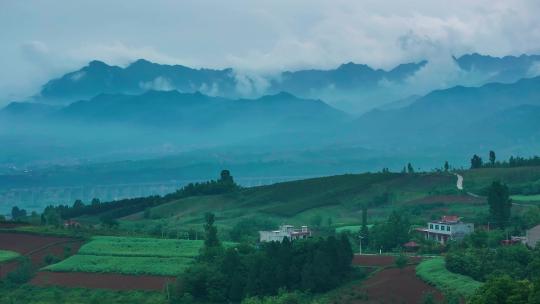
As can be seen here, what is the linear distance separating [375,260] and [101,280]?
1266 cm

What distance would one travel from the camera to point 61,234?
219 ft

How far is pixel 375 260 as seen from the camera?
5231 cm

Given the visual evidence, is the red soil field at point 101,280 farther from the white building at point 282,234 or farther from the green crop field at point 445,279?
the white building at point 282,234

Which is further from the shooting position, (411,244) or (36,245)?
(36,245)

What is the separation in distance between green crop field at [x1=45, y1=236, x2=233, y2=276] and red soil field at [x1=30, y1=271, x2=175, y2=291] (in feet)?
1.72

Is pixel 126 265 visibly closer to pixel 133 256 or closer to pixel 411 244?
pixel 133 256

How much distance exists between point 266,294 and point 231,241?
62.2ft

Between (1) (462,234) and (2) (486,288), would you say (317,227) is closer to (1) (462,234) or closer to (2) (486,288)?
(1) (462,234)

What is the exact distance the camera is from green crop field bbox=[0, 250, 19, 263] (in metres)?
60.4

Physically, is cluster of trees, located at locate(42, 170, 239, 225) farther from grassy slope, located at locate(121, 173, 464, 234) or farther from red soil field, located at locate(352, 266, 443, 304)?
red soil field, located at locate(352, 266, 443, 304)

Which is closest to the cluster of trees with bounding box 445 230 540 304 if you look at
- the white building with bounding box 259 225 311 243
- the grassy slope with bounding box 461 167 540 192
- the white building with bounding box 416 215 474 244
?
the white building with bounding box 416 215 474 244

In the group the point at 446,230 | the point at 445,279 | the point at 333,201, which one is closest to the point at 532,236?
the point at 446,230

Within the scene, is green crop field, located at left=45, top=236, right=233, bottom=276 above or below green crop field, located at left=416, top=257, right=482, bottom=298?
above

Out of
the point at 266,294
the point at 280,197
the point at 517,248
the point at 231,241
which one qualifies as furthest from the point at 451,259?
the point at 280,197
